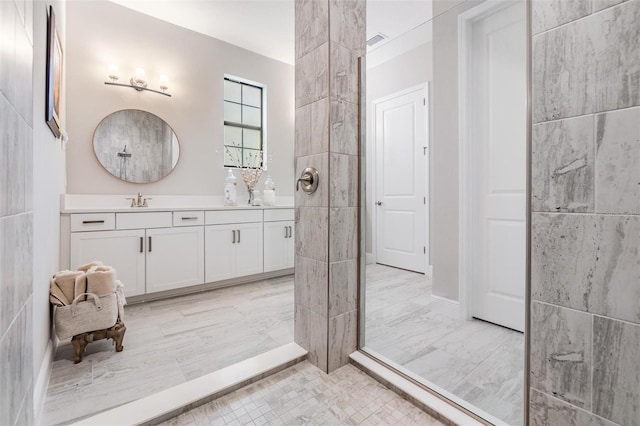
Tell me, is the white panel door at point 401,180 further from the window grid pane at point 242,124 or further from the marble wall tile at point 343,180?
the window grid pane at point 242,124

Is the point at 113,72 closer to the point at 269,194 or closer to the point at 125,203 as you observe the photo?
the point at 125,203

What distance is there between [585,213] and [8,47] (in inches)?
58.5

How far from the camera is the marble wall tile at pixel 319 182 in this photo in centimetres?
157

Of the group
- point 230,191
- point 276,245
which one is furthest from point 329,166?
point 230,191

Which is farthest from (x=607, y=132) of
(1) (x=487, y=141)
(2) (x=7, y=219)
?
(2) (x=7, y=219)

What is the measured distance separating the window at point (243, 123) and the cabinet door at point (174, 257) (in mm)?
1157

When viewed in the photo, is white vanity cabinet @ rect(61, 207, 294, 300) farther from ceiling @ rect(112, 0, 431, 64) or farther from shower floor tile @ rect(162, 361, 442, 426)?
ceiling @ rect(112, 0, 431, 64)

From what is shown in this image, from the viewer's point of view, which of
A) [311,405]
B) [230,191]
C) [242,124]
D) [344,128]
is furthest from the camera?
[242,124]

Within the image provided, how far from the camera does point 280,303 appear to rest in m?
2.66

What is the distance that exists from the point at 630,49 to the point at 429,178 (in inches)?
50.8

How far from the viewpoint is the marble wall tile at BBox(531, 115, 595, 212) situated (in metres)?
0.89

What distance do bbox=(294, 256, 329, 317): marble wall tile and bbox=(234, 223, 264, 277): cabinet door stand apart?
1.56m

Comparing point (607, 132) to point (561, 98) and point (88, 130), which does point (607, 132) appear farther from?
point (88, 130)

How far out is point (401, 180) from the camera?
2041 millimetres
